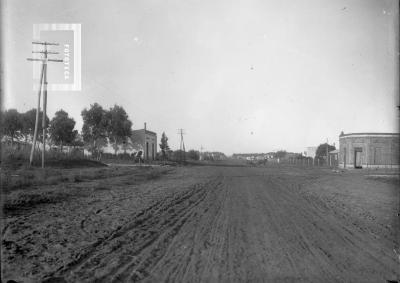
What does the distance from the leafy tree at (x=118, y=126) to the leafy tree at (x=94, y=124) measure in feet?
2.86

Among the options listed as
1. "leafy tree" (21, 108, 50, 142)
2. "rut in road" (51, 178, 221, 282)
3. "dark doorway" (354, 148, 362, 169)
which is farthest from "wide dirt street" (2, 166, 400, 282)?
"leafy tree" (21, 108, 50, 142)

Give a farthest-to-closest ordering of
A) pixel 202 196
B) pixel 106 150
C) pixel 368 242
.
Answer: pixel 106 150
pixel 202 196
pixel 368 242

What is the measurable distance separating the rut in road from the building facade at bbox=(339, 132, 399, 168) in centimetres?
3732

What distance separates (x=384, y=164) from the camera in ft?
124

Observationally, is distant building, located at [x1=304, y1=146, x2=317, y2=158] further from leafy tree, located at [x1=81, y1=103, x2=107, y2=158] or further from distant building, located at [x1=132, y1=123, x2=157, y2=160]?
leafy tree, located at [x1=81, y1=103, x2=107, y2=158]

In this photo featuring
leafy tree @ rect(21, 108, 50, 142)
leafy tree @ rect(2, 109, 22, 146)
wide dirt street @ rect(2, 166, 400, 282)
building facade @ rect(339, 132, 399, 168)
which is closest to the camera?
wide dirt street @ rect(2, 166, 400, 282)

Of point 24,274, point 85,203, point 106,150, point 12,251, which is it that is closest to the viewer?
point 24,274

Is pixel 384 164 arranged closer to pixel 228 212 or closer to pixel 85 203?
pixel 228 212

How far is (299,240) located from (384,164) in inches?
1532

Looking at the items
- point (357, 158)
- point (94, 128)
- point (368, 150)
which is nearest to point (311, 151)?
point (357, 158)

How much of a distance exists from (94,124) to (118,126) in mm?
4154

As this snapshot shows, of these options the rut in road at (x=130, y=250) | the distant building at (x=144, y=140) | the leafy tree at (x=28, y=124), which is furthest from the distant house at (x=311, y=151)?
the rut in road at (x=130, y=250)

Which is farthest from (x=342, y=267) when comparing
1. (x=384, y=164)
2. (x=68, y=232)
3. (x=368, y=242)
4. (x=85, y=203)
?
(x=384, y=164)

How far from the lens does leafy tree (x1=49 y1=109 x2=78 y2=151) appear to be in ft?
143
